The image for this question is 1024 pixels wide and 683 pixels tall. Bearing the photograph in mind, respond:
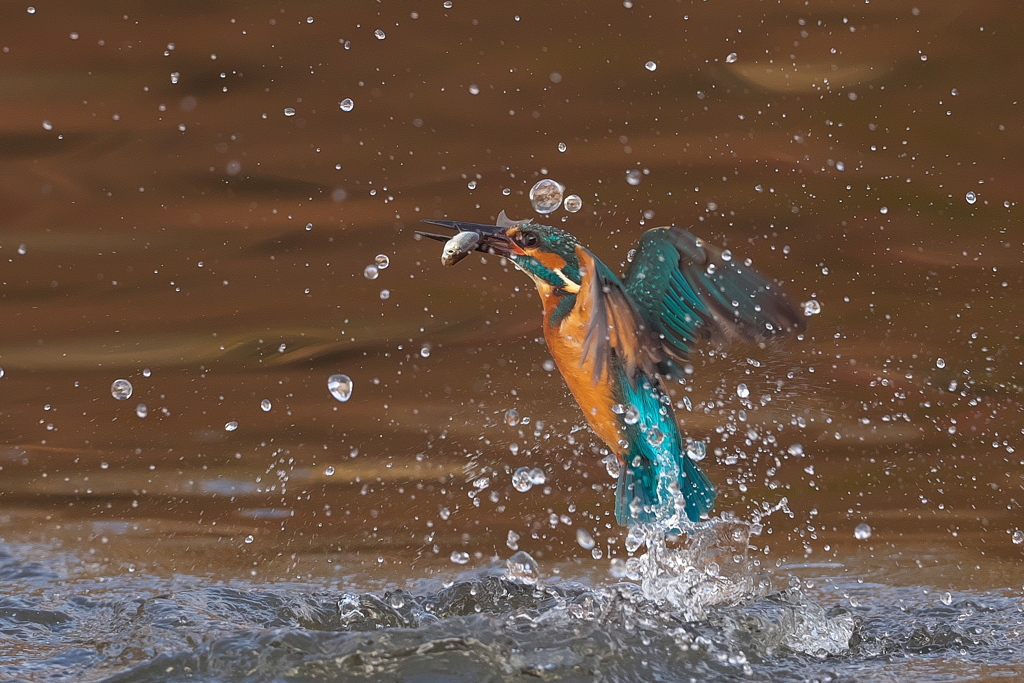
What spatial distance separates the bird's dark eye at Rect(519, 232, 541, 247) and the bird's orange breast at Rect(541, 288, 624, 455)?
1.8 inches

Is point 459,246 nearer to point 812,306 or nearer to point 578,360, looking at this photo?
point 578,360

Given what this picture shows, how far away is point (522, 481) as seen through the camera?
1470 mm

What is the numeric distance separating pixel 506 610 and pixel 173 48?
957 mm

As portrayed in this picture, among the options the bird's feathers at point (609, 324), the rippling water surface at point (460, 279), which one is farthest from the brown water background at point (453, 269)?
the bird's feathers at point (609, 324)

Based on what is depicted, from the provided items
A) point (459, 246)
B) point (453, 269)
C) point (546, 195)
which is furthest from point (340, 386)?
point (459, 246)

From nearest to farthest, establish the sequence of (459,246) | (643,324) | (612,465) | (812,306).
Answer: (459,246) → (643,324) → (612,465) → (812,306)

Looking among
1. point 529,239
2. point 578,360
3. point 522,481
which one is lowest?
point 522,481

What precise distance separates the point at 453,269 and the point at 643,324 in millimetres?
689

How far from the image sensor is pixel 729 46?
153cm

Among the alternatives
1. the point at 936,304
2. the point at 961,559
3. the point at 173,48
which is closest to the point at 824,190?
the point at 936,304

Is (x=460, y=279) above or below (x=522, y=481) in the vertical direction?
above

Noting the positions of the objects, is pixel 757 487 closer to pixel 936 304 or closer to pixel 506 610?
pixel 936 304

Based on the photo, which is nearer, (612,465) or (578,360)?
(578,360)

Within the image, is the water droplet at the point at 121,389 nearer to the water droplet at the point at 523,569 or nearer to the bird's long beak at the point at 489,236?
the water droplet at the point at 523,569
